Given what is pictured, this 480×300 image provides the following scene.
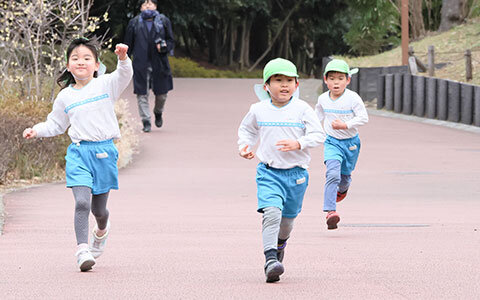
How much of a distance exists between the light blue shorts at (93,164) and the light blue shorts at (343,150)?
2934 mm

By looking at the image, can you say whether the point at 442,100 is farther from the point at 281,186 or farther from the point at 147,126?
the point at 281,186

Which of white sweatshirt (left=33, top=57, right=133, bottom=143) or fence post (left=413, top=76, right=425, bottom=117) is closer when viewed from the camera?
white sweatshirt (left=33, top=57, right=133, bottom=143)

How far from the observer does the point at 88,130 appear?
696cm

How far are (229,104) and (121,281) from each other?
18804 millimetres

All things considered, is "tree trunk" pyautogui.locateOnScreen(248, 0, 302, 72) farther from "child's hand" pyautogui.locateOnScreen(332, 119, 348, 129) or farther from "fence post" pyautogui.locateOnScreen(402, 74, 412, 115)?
"child's hand" pyautogui.locateOnScreen(332, 119, 348, 129)

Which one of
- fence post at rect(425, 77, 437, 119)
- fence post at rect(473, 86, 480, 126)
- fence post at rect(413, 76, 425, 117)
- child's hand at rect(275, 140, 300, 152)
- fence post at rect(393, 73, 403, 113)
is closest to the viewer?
child's hand at rect(275, 140, 300, 152)

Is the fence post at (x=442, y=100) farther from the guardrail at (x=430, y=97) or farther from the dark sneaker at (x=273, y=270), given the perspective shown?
the dark sneaker at (x=273, y=270)

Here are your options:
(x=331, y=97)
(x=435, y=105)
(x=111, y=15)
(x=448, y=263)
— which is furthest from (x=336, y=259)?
(x=111, y=15)

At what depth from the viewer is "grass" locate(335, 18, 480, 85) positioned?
1043 inches

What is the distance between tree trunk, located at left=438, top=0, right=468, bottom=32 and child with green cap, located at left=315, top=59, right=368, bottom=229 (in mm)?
25540

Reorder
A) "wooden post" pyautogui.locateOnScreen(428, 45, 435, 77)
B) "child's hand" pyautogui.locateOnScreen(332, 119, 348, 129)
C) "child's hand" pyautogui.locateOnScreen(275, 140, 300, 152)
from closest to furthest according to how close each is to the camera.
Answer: "child's hand" pyautogui.locateOnScreen(275, 140, 300, 152) → "child's hand" pyautogui.locateOnScreen(332, 119, 348, 129) → "wooden post" pyautogui.locateOnScreen(428, 45, 435, 77)

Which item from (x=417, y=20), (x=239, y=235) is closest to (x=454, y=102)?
(x=239, y=235)

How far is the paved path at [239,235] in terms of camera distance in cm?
626

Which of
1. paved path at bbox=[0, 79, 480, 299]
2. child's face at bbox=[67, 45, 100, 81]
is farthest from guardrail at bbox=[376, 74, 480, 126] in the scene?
child's face at bbox=[67, 45, 100, 81]
